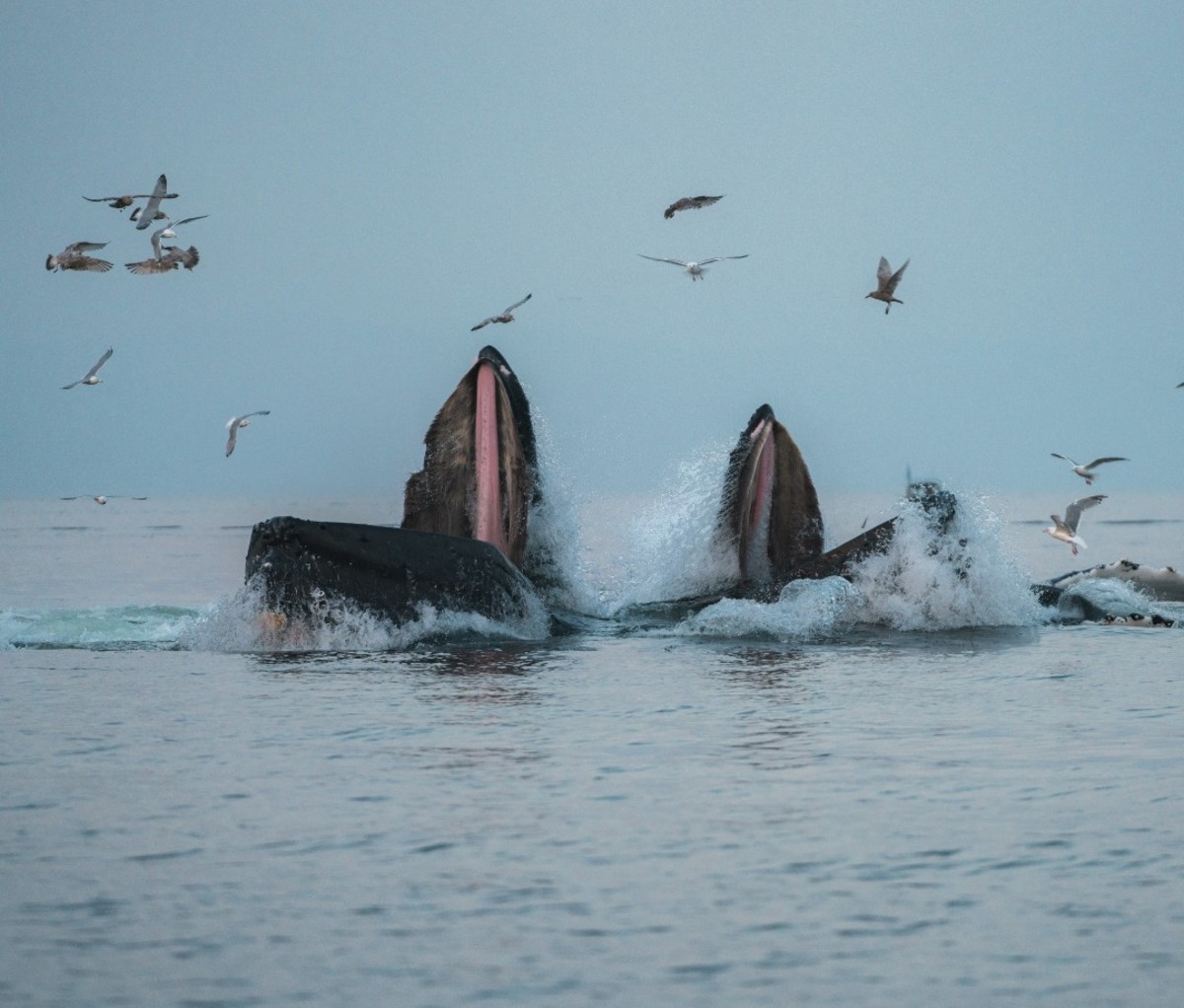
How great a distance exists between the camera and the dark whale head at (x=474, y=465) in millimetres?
14750

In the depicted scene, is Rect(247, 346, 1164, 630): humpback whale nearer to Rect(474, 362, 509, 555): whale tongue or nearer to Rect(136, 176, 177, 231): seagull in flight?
Rect(474, 362, 509, 555): whale tongue

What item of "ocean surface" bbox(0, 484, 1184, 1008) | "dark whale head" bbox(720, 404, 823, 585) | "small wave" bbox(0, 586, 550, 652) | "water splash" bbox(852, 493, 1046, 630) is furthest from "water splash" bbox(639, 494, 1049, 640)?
"small wave" bbox(0, 586, 550, 652)

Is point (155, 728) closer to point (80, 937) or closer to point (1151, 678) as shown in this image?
point (80, 937)

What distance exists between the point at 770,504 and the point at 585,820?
344 inches

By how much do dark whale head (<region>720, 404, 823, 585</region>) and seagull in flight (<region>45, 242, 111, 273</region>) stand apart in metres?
7.30

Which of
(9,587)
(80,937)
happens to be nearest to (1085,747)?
(80,937)

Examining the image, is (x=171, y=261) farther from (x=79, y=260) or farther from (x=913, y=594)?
(x=913, y=594)

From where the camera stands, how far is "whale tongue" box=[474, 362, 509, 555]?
1473cm

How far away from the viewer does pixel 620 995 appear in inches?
210

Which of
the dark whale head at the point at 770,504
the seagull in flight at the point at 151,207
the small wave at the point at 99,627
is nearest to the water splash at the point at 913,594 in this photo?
the dark whale head at the point at 770,504

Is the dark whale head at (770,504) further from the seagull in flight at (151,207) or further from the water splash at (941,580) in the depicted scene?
the seagull in flight at (151,207)

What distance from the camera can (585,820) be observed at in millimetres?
7609

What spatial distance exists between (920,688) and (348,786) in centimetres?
469

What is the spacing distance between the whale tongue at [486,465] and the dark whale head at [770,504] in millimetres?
2278
